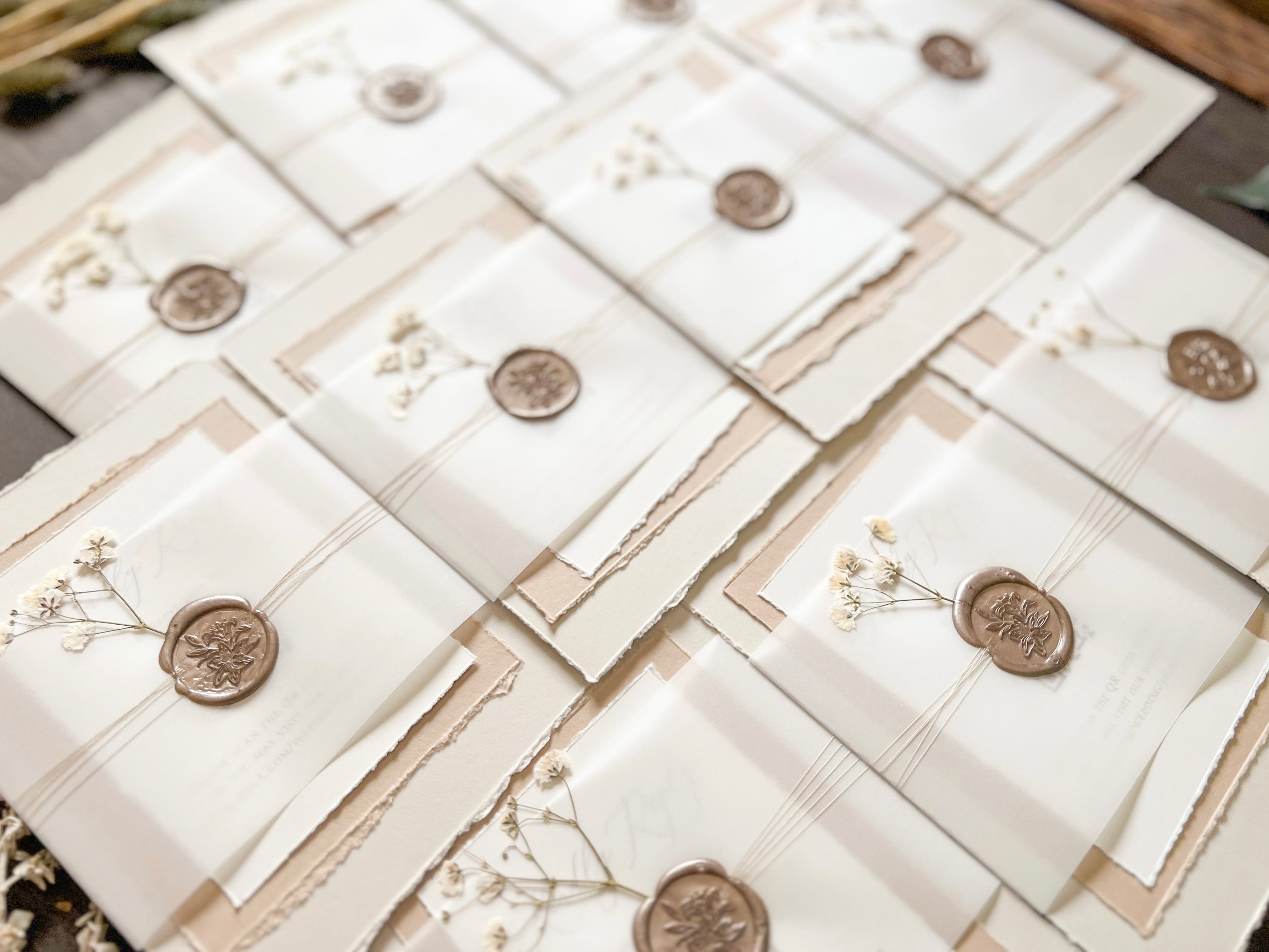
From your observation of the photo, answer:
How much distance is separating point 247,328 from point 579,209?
379mm

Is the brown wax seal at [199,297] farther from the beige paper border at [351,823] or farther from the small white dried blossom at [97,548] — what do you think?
the beige paper border at [351,823]

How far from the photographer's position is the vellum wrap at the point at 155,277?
0.91 metres

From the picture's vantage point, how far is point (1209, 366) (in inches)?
34.9

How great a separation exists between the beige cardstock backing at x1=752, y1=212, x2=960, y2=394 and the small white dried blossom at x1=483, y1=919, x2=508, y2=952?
0.55m

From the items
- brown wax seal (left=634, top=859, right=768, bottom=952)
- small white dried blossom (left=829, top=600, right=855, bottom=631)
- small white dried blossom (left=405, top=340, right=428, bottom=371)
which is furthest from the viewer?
small white dried blossom (left=405, top=340, right=428, bottom=371)

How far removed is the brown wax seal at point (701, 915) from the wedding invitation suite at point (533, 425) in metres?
0.19

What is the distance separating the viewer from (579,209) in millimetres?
987

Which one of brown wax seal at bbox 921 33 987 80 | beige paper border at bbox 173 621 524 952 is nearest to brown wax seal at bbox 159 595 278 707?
beige paper border at bbox 173 621 524 952

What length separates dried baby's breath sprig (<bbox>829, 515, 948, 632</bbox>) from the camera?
2.59 feet

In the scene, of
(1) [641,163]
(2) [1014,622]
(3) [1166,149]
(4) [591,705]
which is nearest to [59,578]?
(4) [591,705]

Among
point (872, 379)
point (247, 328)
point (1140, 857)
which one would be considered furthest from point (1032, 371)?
point (247, 328)

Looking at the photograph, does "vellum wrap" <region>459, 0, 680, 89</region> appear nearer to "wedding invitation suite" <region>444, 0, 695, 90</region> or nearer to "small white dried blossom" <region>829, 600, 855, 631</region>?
"wedding invitation suite" <region>444, 0, 695, 90</region>

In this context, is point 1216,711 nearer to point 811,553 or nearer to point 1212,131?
point 811,553

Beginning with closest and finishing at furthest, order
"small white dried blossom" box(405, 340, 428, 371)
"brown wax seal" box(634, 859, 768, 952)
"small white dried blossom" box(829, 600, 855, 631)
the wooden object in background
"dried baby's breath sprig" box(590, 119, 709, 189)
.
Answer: "brown wax seal" box(634, 859, 768, 952) → "small white dried blossom" box(829, 600, 855, 631) → "small white dried blossom" box(405, 340, 428, 371) → "dried baby's breath sprig" box(590, 119, 709, 189) → the wooden object in background
